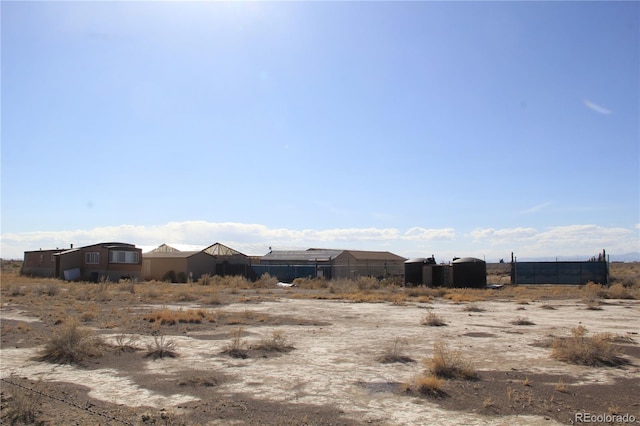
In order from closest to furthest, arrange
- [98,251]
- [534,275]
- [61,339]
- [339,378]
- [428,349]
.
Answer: [339,378]
[61,339]
[428,349]
[534,275]
[98,251]

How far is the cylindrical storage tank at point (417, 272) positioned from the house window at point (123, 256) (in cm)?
3053

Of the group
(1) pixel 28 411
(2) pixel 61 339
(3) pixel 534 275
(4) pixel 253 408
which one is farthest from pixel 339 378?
(3) pixel 534 275

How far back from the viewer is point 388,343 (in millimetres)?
13719

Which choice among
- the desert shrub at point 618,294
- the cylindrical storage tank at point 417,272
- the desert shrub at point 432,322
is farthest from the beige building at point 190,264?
the desert shrub at point 432,322

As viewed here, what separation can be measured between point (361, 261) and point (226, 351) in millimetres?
51434

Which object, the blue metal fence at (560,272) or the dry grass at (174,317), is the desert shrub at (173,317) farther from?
the blue metal fence at (560,272)

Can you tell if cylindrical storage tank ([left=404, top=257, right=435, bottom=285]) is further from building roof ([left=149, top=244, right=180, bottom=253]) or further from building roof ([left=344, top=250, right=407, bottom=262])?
building roof ([left=149, top=244, right=180, bottom=253])

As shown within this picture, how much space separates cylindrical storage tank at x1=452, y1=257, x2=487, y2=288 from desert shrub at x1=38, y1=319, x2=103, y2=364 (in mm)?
35912

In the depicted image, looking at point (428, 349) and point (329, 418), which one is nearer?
point (329, 418)

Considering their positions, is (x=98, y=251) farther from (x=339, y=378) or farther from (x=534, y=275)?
(x=339, y=378)

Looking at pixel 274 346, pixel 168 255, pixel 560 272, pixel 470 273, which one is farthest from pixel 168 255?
pixel 274 346

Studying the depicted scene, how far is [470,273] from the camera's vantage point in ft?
144

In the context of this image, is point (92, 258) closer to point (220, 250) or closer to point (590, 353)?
point (220, 250)

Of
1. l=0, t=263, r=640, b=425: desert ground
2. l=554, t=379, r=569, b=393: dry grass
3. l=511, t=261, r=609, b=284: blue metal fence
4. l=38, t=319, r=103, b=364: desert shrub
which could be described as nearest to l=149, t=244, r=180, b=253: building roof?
l=511, t=261, r=609, b=284: blue metal fence
